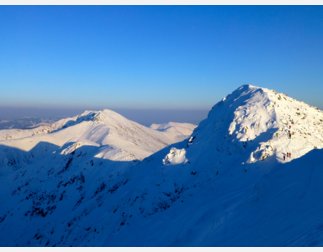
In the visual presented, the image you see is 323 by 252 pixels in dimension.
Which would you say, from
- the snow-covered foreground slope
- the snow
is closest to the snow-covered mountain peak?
the snow-covered foreground slope

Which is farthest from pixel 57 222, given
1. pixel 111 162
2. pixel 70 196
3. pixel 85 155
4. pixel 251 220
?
pixel 251 220

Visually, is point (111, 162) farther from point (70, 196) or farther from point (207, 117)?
point (207, 117)

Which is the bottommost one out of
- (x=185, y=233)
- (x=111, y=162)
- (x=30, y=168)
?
(x=30, y=168)

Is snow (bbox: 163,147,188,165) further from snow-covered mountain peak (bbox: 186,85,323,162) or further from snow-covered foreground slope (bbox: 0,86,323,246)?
snow-covered mountain peak (bbox: 186,85,323,162)

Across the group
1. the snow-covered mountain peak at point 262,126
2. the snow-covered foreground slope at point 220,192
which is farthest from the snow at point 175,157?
the snow-covered mountain peak at point 262,126

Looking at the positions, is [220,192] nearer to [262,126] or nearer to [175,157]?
[262,126]

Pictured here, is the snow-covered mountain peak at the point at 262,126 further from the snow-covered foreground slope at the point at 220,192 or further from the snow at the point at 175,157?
the snow at the point at 175,157

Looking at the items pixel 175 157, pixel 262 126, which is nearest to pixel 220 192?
pixel 262 126
